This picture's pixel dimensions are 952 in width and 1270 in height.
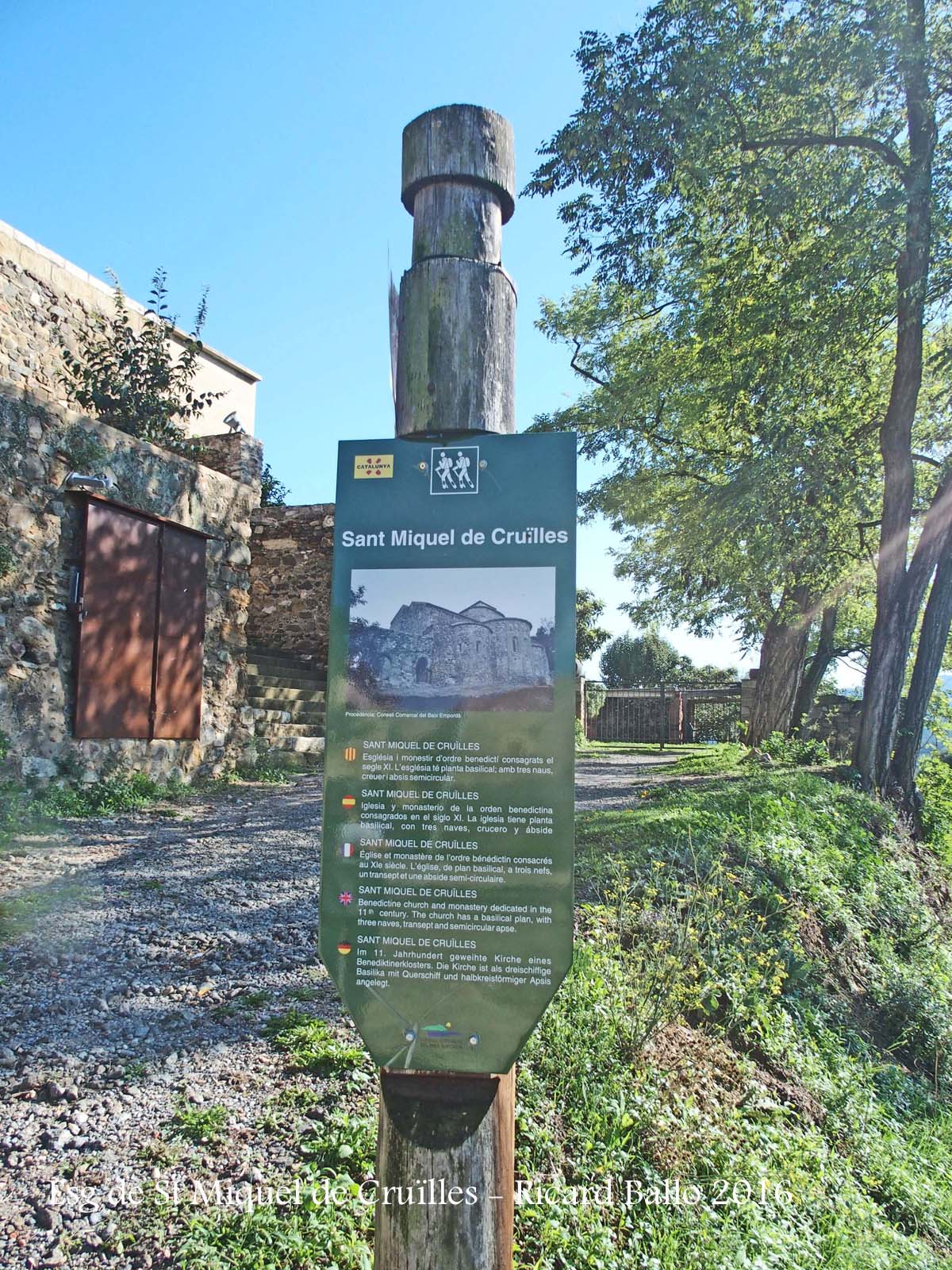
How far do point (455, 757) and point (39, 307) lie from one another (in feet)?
46.3

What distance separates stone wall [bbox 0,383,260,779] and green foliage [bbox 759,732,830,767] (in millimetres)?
8783

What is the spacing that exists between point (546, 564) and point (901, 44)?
33.9 feet

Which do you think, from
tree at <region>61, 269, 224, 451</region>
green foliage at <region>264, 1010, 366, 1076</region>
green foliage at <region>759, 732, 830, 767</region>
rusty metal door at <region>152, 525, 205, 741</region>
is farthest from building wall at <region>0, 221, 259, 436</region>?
green foliage at <region>264, 1010, 366, 1076</region>

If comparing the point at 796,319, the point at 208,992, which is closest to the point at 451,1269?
the point at 208,992

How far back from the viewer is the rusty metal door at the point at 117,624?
7387 millimetres

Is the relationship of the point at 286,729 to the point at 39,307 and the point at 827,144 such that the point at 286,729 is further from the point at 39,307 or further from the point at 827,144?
the point at 827,144

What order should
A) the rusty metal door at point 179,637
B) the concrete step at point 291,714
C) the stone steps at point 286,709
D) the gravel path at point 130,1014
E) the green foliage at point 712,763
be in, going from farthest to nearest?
the green foliage at point 712,763 < the stone steps at point 286,709 < the concrete step at point 291,714 < the rusty metal door at point 179,637 < the gravel path at point 130,1014

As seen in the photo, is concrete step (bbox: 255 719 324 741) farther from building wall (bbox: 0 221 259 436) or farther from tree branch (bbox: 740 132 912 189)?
tree branch (bbox: 740 132 912 189)

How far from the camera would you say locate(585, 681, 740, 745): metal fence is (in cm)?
2448

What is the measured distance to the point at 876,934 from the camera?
21.9ft

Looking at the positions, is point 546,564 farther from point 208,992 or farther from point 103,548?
point 103,548

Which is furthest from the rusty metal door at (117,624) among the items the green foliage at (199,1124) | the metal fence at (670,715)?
the metal fence at (670,715)

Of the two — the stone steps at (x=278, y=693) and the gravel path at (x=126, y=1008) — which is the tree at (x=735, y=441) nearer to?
the stone steps at (x=278, y=693)

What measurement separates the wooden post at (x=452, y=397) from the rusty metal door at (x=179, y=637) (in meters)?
6.78
